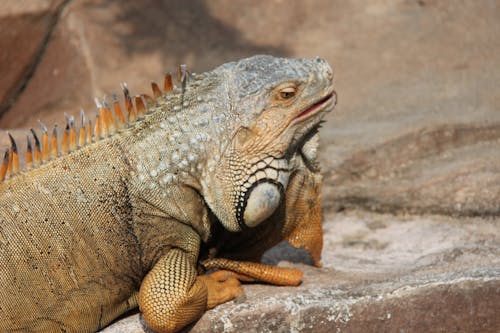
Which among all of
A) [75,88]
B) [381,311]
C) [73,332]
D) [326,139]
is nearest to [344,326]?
[381,311]

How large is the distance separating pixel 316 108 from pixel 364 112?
11.3ft

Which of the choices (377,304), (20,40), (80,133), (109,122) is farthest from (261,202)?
(20,40)

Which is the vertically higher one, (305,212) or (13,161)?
(13,161)

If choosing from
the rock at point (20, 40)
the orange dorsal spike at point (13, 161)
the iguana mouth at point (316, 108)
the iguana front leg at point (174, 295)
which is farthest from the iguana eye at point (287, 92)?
the rock at point (20, 40)

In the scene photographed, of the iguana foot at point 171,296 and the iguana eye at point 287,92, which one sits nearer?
the iguana foot at point 171,296

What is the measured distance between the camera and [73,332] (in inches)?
180

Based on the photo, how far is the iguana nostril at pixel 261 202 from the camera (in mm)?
4543

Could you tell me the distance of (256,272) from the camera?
4988 mm

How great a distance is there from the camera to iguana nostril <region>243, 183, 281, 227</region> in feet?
14.9

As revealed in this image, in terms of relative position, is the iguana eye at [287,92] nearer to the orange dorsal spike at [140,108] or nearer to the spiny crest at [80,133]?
the spiny crest at [80,133]

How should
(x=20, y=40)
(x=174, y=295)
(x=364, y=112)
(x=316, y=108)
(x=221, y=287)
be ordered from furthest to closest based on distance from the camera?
(x=20, y=40)
(x=364, y=112)
(x=221, y=287)
(x=316, y=108)
(x=174, y=295)

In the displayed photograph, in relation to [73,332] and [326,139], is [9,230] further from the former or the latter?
[326,139]

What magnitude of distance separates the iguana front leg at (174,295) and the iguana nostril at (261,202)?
49 cm

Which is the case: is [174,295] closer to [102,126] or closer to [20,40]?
[102,126]
